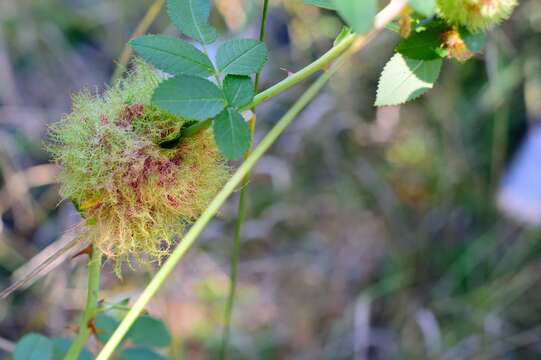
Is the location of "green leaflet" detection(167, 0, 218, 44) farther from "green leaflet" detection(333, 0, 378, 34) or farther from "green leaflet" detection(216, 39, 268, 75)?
"green leaflet" detection(333, 0, 378, 34)

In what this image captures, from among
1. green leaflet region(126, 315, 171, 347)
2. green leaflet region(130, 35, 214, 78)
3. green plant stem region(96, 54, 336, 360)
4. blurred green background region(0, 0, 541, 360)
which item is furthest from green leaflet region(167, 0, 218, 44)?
blurred green background region(0, 0, 541, 360)

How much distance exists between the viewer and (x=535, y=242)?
2.16 meters

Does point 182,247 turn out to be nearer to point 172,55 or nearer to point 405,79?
point 172,55

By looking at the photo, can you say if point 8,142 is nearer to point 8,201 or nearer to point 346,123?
point 8,201

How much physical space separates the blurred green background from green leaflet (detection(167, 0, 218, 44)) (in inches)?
49.7

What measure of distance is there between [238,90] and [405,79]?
19 cm

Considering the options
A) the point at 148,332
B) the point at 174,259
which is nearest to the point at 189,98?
the point at 174,259

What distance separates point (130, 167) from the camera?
622mm

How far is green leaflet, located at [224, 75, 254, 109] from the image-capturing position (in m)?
0.64

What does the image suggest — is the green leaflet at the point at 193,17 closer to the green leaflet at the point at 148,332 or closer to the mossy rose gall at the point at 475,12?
the mossy rose gall at the point at 475,12

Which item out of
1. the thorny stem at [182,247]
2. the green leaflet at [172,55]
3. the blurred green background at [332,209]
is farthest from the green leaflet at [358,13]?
the blurred green background at [332,209]

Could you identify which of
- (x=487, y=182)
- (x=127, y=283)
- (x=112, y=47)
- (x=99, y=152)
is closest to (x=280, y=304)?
(x=127, y=283)

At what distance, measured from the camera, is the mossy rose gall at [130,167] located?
2.05 ft

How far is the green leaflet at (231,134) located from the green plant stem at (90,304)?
205 mm
